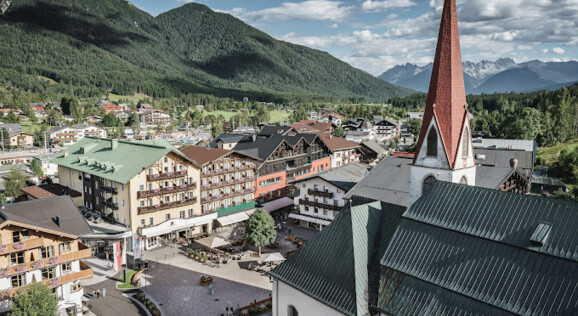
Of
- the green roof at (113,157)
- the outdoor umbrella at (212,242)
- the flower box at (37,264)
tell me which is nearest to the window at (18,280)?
the flower box at (37,264)

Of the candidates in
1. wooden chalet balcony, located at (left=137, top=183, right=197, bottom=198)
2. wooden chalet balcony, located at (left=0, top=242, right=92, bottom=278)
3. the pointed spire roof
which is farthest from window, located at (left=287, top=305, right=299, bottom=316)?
wooden chalet balcony, located at (left=137, top=183, right=197, bottom=198)

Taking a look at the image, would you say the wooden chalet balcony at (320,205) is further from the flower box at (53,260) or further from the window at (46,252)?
the window at (46,252)

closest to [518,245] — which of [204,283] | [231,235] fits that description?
[204,283]

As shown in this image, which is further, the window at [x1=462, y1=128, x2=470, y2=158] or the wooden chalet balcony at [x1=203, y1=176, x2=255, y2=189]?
the wooden chalet balcony at [x1=203, y1=176, x2=255, y2=189]

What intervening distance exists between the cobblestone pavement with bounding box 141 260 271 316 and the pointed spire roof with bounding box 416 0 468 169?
74.3 feet

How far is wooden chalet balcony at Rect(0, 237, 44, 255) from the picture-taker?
28.6m

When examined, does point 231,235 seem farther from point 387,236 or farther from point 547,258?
point 547,258

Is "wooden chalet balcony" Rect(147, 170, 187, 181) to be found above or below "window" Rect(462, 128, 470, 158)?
below

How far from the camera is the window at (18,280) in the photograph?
2977 cm

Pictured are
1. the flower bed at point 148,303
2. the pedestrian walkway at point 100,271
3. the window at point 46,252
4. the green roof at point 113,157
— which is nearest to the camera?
the window at point 46,252

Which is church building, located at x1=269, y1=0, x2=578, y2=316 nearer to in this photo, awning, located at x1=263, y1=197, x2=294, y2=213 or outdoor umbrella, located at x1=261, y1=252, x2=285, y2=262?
outdoor umbrella, located at x1=261, y1=252, x2=285, y2=262

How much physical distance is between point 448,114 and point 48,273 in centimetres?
3190

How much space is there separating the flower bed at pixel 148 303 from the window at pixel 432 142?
85.5 ft

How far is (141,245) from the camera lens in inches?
1938
